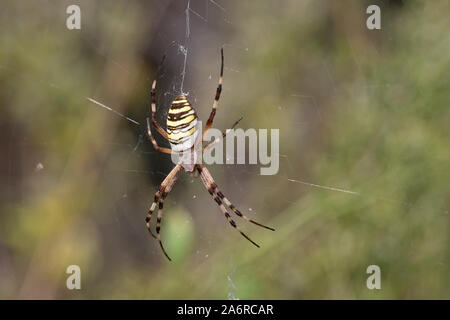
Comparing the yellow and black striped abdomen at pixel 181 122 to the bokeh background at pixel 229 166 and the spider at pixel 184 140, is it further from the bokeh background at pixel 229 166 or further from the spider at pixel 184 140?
the bokeh background at pixel 229 166

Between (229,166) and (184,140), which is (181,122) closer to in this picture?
(184,140)

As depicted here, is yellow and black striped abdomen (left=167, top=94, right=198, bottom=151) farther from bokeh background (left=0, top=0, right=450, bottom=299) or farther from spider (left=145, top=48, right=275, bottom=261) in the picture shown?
bokeh background (left=0, top=0, right=450, bottom=299)

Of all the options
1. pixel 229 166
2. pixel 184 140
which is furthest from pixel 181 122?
pixel 229 166

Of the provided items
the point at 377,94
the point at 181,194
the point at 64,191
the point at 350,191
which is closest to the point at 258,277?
the point at 350,191

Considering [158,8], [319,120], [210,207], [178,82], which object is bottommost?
[210,207]

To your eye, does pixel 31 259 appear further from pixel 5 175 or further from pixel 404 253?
pixel 404 253

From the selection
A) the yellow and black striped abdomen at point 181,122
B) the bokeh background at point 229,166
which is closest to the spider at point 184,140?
the yellow and black striped abdomen at point 181,122

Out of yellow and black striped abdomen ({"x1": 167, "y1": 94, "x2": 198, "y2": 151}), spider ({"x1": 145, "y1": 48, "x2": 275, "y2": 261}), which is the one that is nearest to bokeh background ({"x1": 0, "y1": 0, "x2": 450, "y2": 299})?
spider ({"x1": 145, "y1": 48, "x2": 275, "y2": 261})
